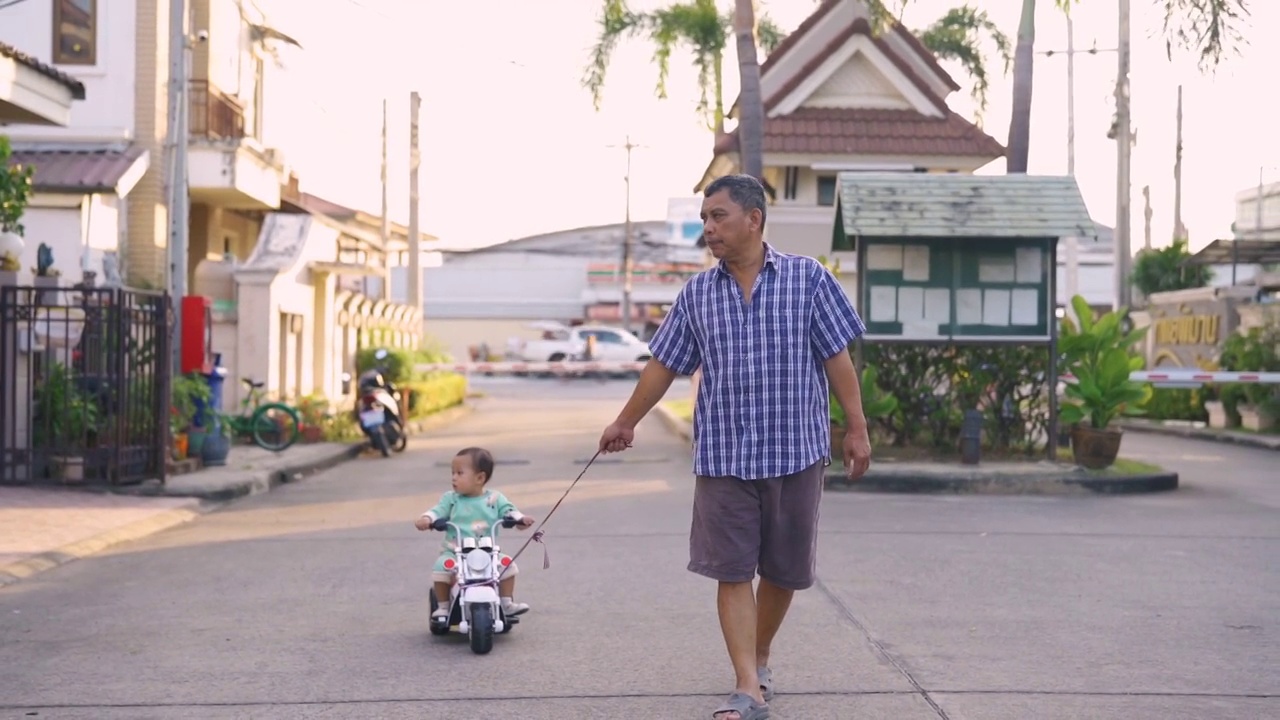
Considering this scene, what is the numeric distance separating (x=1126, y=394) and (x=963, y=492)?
2.26 meters

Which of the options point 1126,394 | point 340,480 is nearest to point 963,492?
point 1126,394

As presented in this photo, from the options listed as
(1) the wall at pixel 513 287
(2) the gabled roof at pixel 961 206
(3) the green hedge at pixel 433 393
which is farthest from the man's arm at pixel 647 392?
(1) the wall at pixel 513 287

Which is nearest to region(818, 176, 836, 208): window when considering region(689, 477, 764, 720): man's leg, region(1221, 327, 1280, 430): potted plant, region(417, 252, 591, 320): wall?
region(1221, 327, 1280, 430): potted plant

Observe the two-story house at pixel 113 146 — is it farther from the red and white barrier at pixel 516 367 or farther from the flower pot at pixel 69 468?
the red and white barrier at pixel 516 367

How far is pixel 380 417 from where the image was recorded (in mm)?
21172

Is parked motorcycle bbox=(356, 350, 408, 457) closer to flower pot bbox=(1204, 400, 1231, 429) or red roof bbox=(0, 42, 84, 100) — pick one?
red roof bbox=(0, 42, 84, 100)

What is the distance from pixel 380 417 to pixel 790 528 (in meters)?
15.6

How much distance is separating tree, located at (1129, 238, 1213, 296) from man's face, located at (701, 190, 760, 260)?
91.8ft

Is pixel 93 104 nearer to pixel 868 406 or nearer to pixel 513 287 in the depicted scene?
pixel 868 406

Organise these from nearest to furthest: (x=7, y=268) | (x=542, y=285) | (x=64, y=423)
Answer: (x=7, y=268)
(x=64, y=423)
(x=542, y=285)

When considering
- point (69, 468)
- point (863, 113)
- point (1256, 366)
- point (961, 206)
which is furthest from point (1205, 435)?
point (69, 468)

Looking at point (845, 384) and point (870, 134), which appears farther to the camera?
point (870, 134)

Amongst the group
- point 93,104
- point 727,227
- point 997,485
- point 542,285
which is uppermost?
point 93,104

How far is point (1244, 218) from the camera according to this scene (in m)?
43.2
